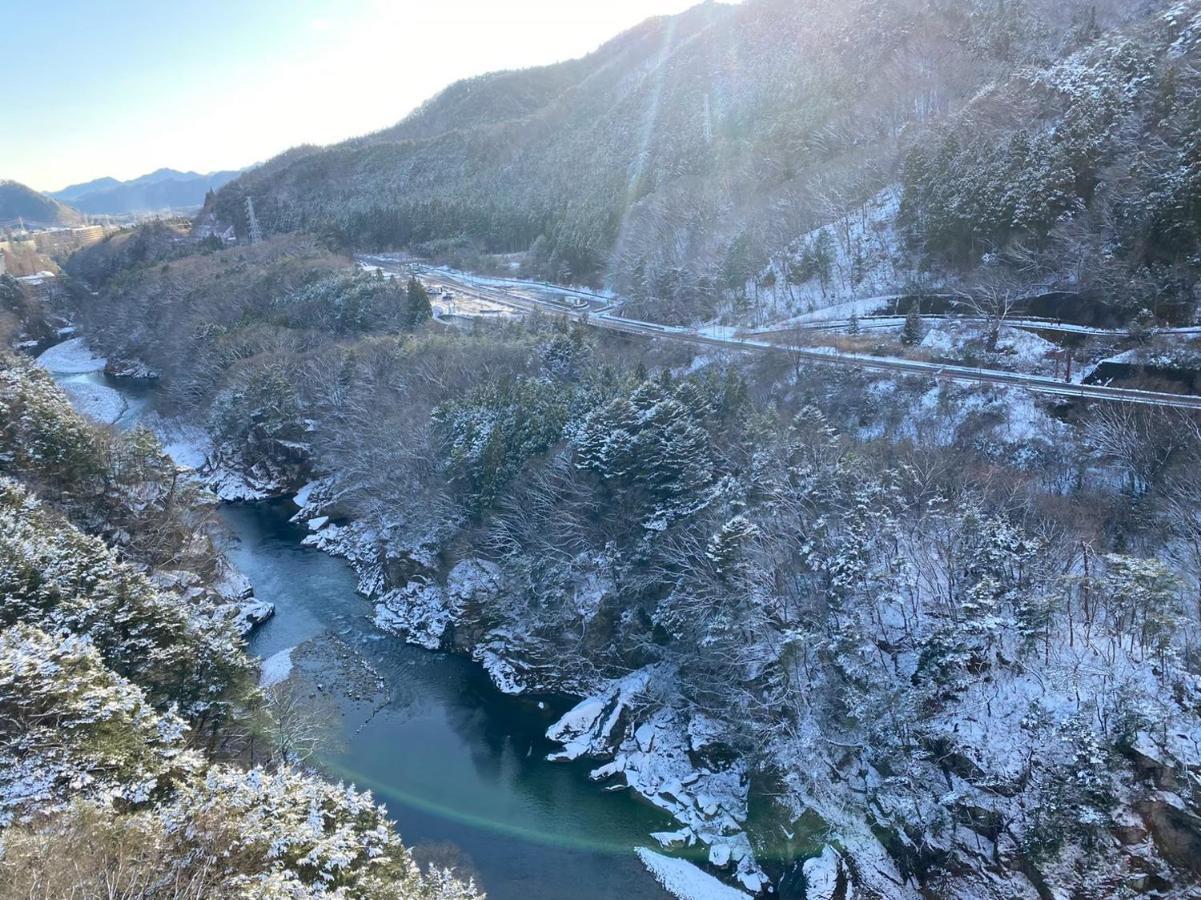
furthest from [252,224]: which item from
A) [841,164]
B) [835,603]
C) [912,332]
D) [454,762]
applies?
[835,603]

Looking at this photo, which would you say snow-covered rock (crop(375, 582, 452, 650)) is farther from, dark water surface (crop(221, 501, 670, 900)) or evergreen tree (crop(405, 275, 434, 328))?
evergreen tree (crop(405, 275, 434, 328))

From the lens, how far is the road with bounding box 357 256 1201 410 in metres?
19.6

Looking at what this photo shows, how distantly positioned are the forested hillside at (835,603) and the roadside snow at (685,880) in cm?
45

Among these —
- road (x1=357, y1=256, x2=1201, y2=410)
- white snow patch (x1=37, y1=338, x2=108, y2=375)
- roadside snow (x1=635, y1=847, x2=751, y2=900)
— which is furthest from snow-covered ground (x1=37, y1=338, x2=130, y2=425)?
roadside snow (x1=635, y1=847, x2=751, y2=900)

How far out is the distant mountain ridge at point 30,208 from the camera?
139 m

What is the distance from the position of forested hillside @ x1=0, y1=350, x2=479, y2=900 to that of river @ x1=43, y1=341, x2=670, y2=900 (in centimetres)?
320

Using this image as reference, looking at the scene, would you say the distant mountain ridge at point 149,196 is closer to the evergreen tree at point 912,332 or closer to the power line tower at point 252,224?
the power line tower at point 252,224

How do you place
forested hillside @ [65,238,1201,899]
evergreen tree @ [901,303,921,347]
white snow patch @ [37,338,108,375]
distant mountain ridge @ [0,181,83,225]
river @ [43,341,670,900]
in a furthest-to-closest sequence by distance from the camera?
distant mountain ridge @ [0,181,83,225]
white snow patch @ [37,338,108,375]
evergreen tree @ [901,303,921,347]
river @ [43,341,670,900]
forested hillside @ [65,238,1201,899]

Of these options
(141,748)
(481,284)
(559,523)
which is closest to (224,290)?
(481,284)

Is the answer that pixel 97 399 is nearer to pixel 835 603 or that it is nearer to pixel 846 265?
pixel 846 265

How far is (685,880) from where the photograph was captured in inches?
553

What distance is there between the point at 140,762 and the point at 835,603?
1396cm

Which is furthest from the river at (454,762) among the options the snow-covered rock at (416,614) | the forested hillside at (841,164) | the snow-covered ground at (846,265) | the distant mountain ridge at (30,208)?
the distant mountain ridge at (30,208)

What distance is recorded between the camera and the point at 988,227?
1035 inches
